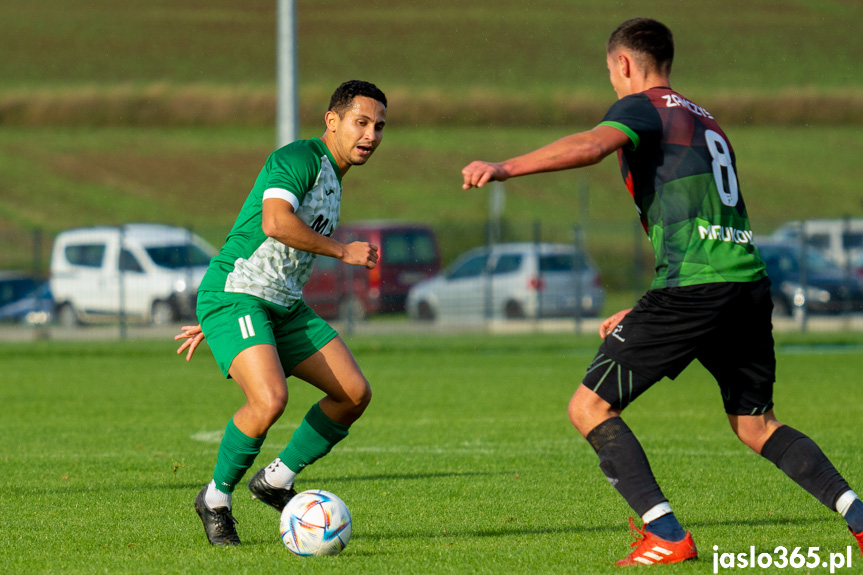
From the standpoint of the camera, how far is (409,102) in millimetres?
75250

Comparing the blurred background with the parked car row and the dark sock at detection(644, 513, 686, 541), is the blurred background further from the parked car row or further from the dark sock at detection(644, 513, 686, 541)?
the dark sock at detection(644, 513, 686, 541)

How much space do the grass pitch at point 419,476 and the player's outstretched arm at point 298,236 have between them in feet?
4.48

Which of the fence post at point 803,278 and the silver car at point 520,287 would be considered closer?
the fence post at point 803,278

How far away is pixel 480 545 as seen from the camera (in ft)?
18.0

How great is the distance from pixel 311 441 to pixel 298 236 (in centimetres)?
116

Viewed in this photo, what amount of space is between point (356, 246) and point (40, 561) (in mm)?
1970

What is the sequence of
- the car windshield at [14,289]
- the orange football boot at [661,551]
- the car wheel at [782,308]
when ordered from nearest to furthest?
the orange football boot at [661,551] < the car wheel at [782,308] < the car windshield at [14,289]

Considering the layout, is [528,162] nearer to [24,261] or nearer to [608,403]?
[608,403]

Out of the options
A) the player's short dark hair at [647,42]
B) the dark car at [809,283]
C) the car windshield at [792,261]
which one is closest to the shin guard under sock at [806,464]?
the player's short dark hair at [647,42]

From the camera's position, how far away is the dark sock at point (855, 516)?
16.0ft

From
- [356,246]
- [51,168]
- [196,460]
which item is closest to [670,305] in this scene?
[356,246]

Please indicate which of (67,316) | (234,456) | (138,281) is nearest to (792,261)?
(138,281)

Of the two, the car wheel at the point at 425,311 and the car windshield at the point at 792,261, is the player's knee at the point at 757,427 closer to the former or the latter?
the car wheel at the point at 425,311

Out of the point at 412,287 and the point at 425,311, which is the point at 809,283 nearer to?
the point at 425,311
